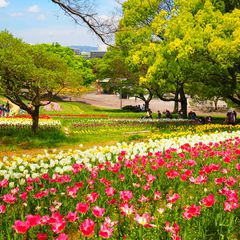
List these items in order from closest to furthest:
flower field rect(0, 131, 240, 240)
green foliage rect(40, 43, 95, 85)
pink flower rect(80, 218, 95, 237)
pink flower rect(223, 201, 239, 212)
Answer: pink flower rect(80, 218, 95, 237) → flower field rect(0, 131, 240, 240) → pink flower rect(223, 201, 239, 212) → green foliage rect(40, 43, 95, 85)

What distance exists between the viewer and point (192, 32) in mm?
19906

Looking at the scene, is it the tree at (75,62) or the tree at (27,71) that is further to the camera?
the tree at (75,62)

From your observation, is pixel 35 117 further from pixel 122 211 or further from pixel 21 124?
pixel 122 211

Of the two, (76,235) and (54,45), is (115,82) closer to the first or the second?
(54,45)

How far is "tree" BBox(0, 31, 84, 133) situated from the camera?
15.9m

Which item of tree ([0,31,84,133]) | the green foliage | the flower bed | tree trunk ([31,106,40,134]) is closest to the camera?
tree ([0,31,84,133])

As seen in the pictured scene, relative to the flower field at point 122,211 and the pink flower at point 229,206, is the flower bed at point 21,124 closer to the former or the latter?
the flower field at point 122,211

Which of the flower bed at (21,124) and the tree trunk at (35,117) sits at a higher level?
the tree trunk at (35,117)

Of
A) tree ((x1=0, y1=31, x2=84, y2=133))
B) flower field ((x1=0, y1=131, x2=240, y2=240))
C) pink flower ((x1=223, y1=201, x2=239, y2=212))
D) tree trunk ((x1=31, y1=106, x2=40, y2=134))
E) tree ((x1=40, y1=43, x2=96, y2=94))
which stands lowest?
flower field ((x1=0, y1=131, x2=240, y2=240))

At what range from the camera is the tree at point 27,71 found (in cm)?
1589

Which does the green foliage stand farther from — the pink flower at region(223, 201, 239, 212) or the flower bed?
the pink flower at region(223, 201, 239, 212)

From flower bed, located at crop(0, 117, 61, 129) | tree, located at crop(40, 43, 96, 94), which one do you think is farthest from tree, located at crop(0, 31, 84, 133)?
tree, located at crop(40, 43, 96, 94)

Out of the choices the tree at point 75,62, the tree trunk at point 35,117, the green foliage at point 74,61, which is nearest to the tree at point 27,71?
the tree trunk at point 35,117

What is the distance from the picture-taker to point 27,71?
1605 cm
